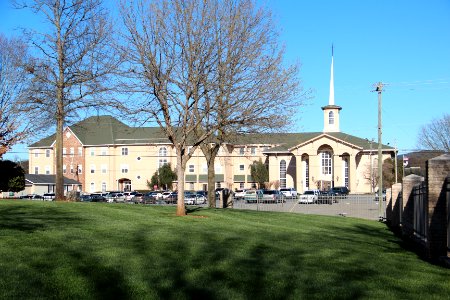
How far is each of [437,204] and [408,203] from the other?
708cm

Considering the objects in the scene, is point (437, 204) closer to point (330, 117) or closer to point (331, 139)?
point (331, 139)

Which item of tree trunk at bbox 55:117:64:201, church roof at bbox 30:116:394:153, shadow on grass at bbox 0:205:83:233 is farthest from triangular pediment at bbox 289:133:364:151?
shadow on grass at bbox 0:205:83:233

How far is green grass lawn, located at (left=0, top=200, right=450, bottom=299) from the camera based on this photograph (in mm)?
7320

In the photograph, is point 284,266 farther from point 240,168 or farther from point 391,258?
point 240,168

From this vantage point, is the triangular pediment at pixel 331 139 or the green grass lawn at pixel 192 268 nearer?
the green grass lawn at pixel 192 268

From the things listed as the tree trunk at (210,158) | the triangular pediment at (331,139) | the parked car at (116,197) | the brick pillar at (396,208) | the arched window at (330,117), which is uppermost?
the arched window at (330,117)

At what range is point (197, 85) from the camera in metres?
21.1

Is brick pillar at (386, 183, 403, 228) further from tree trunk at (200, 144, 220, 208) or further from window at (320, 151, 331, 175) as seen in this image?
window at (320, 151, 331, 175)

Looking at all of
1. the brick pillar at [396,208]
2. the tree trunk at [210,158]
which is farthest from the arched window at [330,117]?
the brick pillar at [396,208]

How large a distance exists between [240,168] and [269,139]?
6575 cm

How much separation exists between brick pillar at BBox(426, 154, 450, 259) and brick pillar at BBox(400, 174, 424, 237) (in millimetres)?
5440

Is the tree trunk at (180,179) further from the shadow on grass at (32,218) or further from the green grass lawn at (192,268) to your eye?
the green grass lawn at (192,268)

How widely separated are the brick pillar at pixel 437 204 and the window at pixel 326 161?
73813mm

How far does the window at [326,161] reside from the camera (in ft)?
281
